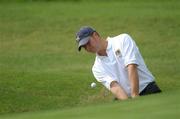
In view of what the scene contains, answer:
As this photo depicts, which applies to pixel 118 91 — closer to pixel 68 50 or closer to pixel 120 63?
pixel 120 63

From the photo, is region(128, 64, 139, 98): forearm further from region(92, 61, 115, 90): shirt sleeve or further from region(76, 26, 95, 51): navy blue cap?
region(76, 26, 95, 51): navy blue cap

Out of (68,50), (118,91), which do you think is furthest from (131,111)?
(68,50)

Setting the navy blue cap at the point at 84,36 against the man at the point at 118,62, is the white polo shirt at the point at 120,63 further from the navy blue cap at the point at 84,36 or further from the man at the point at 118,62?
the navy blue cap at the point at 84,36

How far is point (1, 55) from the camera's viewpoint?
2234 centimetres

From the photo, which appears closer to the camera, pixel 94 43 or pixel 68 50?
pixel 94 43

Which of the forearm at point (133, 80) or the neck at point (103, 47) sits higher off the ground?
the neck at point (103, 47)

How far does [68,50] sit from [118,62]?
13.0m

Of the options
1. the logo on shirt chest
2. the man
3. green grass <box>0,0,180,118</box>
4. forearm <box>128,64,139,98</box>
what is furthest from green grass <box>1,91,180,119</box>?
the logo on shirt chest

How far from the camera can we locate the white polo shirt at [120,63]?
1018 cm

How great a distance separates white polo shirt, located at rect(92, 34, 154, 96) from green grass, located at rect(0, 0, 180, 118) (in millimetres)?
1129

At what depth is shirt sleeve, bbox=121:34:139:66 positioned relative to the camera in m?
10.1

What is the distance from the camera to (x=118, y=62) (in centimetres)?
1031

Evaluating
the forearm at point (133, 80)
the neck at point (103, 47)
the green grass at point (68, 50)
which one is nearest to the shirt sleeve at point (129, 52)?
the forearm at point (133, 80)

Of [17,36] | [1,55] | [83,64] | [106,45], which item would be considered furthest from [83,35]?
[17,36]
